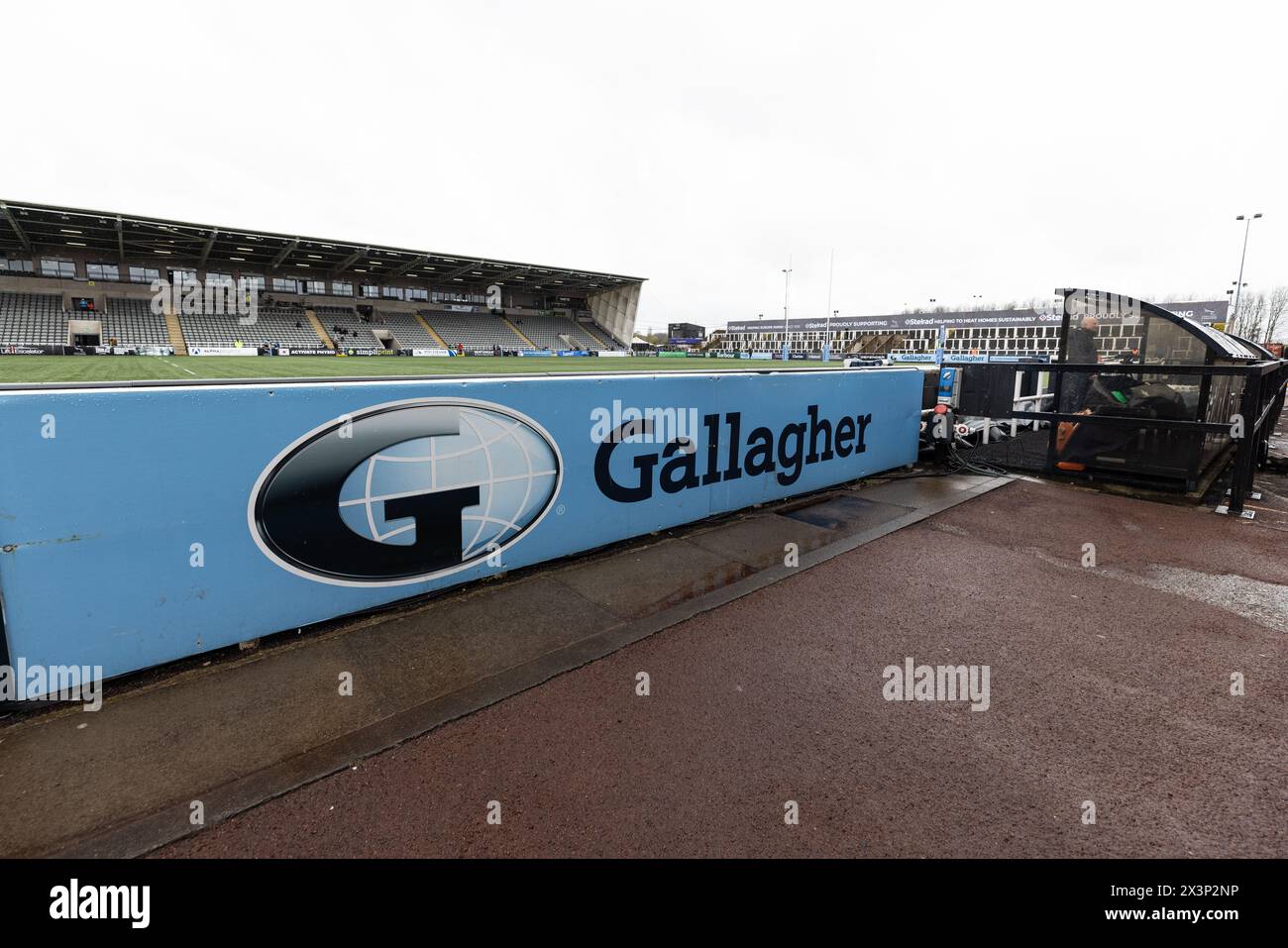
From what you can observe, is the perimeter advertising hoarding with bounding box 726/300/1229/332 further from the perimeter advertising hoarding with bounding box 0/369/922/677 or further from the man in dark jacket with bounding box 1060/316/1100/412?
the perimeter advertising hoarding with bounding box 0/369/922/677

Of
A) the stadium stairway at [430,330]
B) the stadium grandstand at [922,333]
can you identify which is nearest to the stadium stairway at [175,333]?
the stadium stairway at [430,330]

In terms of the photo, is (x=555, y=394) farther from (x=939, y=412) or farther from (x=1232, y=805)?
(x=939, y=412)

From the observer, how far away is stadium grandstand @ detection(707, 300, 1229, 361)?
76.1 m

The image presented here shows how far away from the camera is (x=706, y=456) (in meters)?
6.09

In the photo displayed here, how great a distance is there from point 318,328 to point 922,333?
269 ft

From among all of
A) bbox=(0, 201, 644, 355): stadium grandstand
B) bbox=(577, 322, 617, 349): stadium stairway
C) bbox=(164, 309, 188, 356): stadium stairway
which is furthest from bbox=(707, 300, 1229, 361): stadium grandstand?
bbox=(164, 309, 188, 356): stadium stairway

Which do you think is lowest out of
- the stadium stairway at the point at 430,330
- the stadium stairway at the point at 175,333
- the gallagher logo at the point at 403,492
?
the gallagher logo at the point at 403,492

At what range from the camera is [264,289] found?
5181cm

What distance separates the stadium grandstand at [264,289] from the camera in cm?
4025

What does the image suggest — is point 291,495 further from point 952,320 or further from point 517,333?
point 952,320

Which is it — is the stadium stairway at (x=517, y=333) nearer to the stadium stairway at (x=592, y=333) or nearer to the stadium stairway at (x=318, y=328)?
the stadium stairway at (x=592, y=333)

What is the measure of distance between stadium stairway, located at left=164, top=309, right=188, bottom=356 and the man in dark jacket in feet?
171

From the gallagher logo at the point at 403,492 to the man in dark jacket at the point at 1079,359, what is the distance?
7712 millimetres
